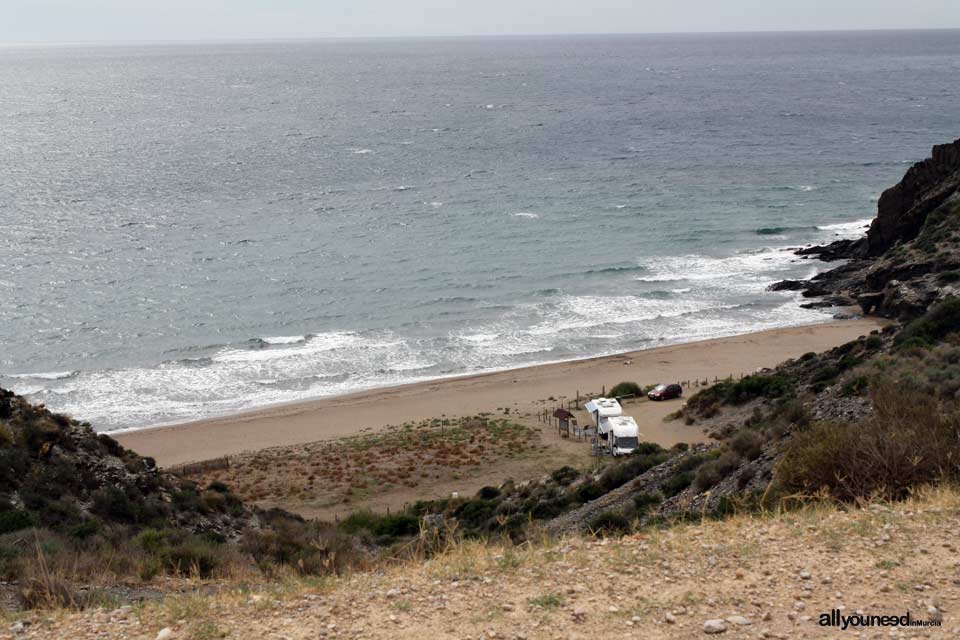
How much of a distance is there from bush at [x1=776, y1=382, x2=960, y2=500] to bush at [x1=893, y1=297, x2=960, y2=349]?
13.5 metres

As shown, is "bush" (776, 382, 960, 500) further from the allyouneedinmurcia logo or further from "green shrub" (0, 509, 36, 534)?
"green shrub" (0, 509, 36, 534)

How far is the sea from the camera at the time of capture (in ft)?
137

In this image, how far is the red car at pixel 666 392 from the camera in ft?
109

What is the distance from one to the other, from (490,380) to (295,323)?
12853 mm

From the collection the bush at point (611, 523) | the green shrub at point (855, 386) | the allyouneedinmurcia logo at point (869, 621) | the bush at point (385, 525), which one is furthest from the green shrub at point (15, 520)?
the green shrub at point (855, 386)

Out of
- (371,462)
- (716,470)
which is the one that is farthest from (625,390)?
(716,470)

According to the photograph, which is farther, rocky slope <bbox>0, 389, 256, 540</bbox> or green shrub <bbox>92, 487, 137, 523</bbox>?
green shrub <bbox>92, 487, 137, 523</bbox>

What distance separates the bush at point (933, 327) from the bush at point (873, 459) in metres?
13.5

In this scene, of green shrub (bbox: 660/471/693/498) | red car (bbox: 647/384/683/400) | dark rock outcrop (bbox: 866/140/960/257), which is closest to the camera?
green shrub (bbox: 660/471/693/498)

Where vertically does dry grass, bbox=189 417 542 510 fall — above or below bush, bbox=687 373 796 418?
below

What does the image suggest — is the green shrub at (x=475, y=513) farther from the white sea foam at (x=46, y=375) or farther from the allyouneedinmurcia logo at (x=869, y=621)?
the white sea foam at (x=46, y=375)

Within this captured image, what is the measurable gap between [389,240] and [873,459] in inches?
1996

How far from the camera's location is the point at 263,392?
126 ft

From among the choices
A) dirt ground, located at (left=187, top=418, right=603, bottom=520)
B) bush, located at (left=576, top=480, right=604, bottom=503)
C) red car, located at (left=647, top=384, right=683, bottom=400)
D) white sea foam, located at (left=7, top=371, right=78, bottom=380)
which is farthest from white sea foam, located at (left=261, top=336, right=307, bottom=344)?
bush, located at (left=576, top=480, right=604, bottom=503)
